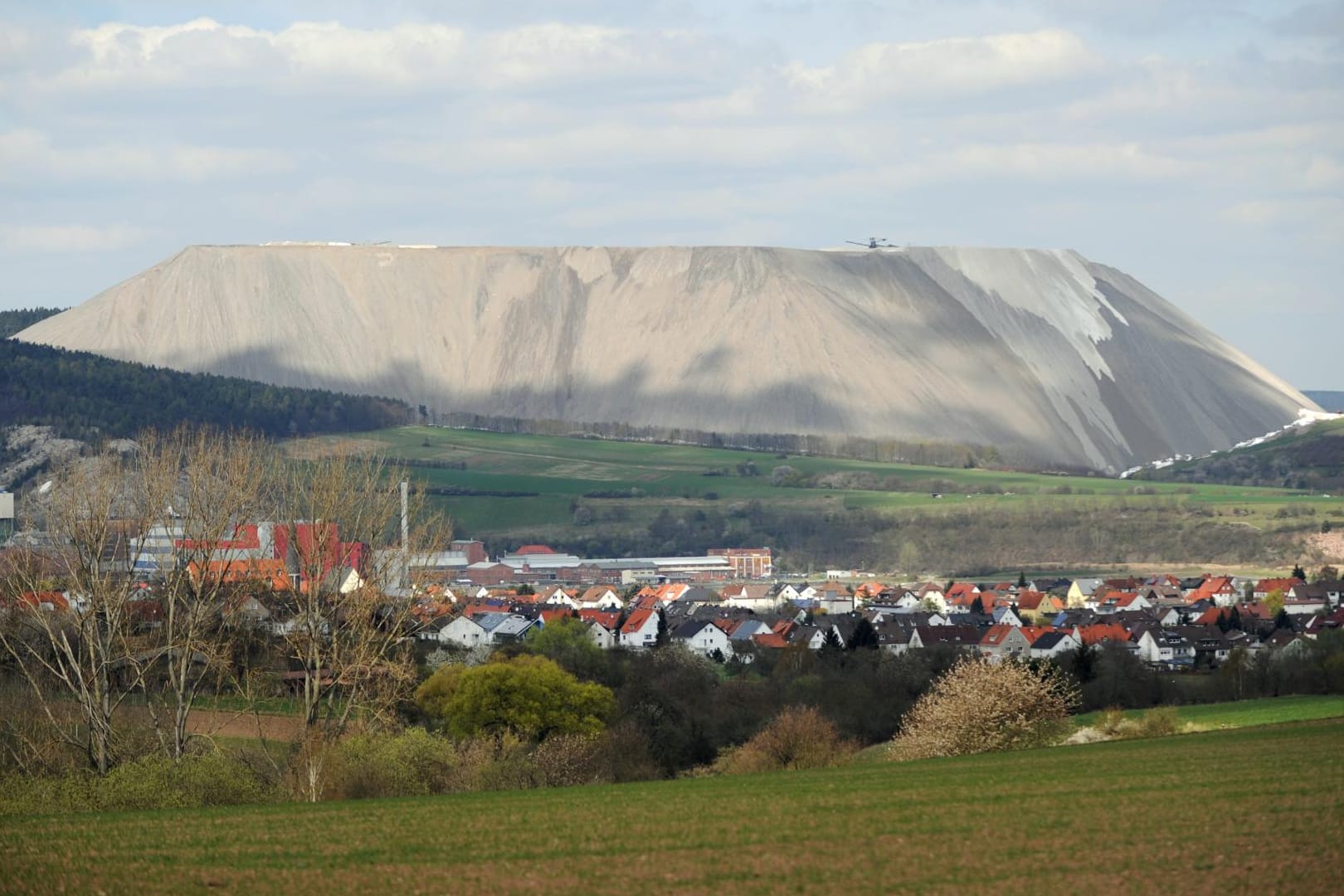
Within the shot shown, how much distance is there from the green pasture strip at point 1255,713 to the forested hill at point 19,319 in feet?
465

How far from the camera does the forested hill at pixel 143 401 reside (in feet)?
401

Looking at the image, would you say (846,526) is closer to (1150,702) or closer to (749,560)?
(749,560)

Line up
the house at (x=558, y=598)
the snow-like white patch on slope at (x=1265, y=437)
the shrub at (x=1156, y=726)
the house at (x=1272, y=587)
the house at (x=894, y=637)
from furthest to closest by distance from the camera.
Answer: the snow-like white patch on slope at (x=1265, y=437)
the house at (x=1272, y=587)
the house at (x=558, y=598)
the house at (x=894, y=637)
the shrub at (x=1156, y=726)

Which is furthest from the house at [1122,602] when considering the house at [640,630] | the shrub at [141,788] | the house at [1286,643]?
the shrub at [141,788]

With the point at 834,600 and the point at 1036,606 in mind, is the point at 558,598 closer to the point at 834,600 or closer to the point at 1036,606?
the point at 834,600

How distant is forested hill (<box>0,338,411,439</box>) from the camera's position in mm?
122188

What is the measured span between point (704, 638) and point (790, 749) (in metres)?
31.0

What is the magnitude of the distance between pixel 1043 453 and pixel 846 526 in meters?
42.4

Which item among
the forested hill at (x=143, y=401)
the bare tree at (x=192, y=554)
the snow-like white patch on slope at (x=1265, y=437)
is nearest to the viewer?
the bare tree at (x=192, y=554)

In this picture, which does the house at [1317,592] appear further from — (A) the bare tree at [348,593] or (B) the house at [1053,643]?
(A) the bare tree at [348,593]

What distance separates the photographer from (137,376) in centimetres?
13262

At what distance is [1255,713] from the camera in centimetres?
3825

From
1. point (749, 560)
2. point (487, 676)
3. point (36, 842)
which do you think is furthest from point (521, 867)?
point (749, 560)

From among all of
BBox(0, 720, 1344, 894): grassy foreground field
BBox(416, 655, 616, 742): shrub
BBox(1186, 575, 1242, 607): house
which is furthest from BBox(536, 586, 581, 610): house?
BBox(0, 720, 1344, 894): grassy foreground field
